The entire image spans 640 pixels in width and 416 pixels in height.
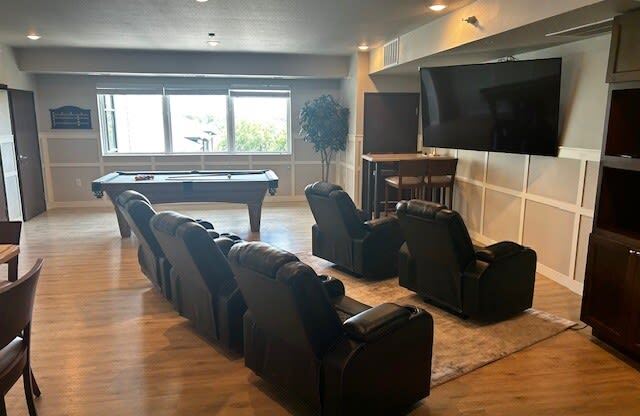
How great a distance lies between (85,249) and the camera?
17.9ft

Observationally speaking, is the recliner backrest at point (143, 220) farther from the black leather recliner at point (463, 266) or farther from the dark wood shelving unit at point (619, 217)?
the dark wood shelving unit at point (619, 217)

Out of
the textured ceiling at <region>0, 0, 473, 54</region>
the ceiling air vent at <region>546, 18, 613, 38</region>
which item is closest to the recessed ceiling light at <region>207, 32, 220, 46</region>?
the textured ceiling at <region>0, 0, 473, 54</region>

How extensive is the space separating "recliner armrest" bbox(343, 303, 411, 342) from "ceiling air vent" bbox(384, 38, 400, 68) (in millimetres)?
4279

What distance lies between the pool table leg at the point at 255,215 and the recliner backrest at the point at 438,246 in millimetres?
2865

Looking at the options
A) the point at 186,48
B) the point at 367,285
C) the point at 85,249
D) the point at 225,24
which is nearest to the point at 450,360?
the point at 367,285

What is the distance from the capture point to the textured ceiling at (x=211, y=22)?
412 centimetres

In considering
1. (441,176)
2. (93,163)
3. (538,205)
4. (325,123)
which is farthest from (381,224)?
(93,163)

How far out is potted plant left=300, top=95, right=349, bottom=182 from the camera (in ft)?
25.4

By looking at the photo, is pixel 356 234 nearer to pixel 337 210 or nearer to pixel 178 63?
pixel 337 210

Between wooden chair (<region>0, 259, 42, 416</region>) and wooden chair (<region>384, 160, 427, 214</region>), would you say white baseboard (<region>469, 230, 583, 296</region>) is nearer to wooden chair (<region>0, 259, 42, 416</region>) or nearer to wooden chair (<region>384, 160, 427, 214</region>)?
wooden chair (<region>384, 160, 427, 214</region>)

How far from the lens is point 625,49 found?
2.76 meters

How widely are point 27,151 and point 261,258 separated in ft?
22.0

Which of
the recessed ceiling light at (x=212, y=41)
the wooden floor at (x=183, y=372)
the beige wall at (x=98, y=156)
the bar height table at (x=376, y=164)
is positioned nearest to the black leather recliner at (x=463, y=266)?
the wooden floor at (x=183, y=372)

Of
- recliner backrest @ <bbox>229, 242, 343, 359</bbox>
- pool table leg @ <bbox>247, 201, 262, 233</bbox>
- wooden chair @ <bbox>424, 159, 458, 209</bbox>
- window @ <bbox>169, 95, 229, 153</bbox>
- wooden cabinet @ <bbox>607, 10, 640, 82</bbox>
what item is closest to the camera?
recliner backrest @ <bbox>229, 242, 343, 359</bbox>
